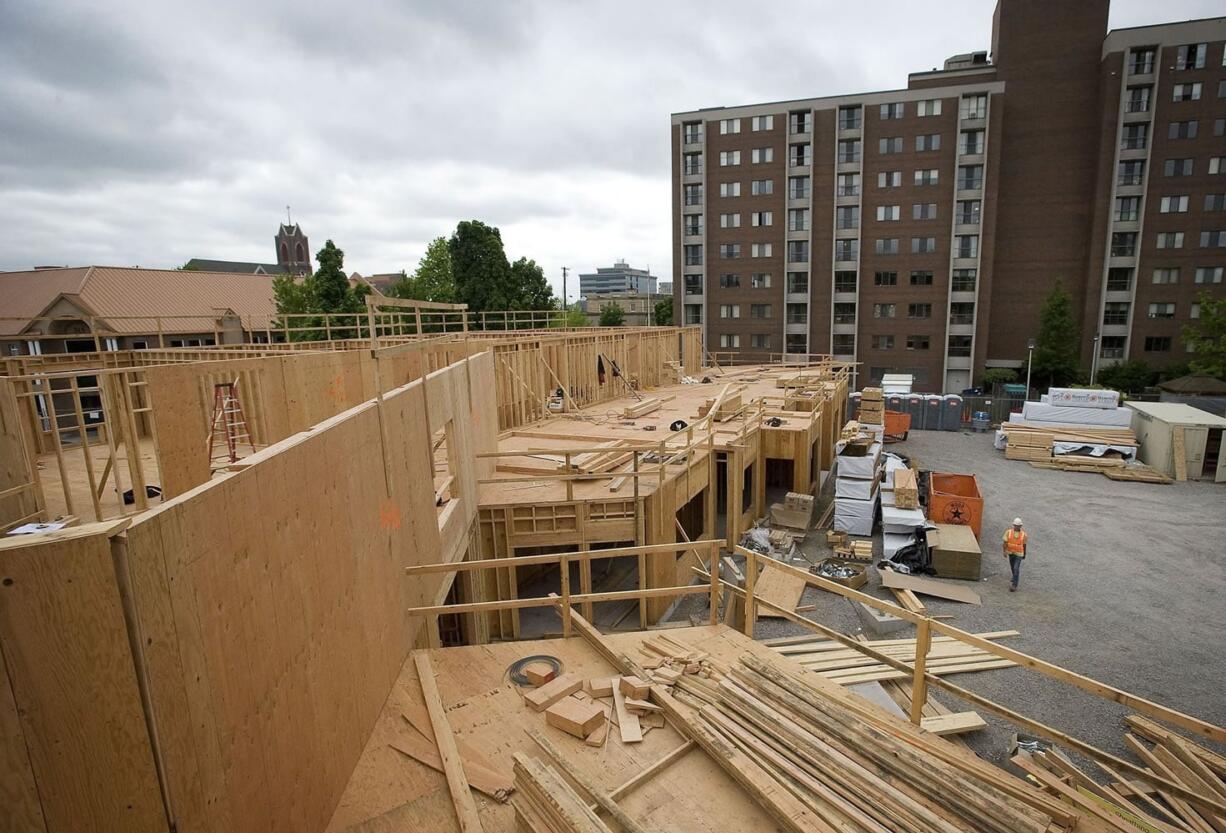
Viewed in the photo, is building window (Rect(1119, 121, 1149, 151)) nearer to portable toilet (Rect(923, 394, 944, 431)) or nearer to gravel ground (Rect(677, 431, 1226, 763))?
portable toilet (Rect(923, 394, 944, 431))

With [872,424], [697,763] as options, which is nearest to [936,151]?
[872,424]

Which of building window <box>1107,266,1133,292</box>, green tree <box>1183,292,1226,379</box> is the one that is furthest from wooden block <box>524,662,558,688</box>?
building window <box>1107,266,1133,292</box>

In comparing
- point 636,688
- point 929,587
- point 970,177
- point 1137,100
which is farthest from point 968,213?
point 636,688

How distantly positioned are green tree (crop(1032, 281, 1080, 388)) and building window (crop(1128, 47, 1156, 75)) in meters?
16.7

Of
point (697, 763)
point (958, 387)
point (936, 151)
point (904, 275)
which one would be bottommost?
point (958, 387)

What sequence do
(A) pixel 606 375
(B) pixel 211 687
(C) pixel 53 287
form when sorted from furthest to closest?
(C) pixel 53 287 < (A) pixel 606 375 < (B) pixel 211 687

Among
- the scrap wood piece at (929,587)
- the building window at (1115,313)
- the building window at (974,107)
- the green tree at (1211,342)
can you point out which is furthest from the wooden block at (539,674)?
the building window at (1115,313)

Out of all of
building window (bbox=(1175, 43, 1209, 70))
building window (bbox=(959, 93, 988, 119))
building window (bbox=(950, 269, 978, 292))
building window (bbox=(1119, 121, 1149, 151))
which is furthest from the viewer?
building window (bbox=(950, 269, 978, 292))

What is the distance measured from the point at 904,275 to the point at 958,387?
10435 mm

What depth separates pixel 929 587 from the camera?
15.4 metres

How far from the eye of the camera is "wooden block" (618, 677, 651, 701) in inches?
260

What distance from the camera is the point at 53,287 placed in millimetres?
42500

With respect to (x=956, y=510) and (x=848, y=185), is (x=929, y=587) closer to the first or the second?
(x=956, y=510)

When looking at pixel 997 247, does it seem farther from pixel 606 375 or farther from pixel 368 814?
pixel 368 814
